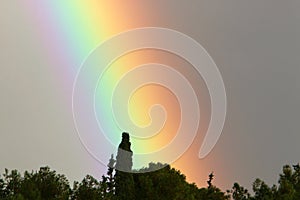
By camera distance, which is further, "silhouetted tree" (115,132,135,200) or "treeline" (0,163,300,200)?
"silhouetted tree" (115,132,135,200)

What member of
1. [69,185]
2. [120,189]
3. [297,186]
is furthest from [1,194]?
[297,186]

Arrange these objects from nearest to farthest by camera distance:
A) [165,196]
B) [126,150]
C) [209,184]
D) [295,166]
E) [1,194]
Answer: [1,194] → [165,196] → [126,150] → [295,166] → [209,184]

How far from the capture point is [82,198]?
16.1m

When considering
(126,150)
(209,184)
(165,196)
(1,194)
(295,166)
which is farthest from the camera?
(209,184)

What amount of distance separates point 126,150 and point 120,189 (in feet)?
8.67

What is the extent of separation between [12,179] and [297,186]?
42.4 ft

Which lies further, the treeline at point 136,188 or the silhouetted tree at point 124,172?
the silhouetted tree at point 124,172

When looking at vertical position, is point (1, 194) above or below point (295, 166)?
below

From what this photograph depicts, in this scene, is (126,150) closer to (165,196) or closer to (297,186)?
(165,196)

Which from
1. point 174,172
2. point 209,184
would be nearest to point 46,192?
point 174,172

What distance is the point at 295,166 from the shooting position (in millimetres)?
23500

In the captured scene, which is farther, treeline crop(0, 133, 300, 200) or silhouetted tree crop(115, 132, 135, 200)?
silhouetted tree crop(115, 132, 135, 200)

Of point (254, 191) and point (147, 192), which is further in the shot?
point (254, 191)

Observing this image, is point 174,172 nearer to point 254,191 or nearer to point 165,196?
point 165,196
